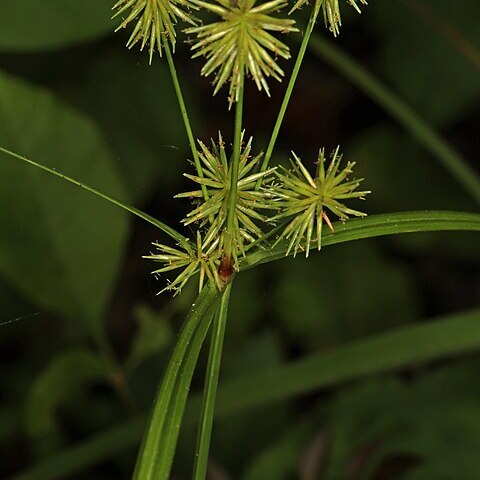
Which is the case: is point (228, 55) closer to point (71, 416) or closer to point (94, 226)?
point (94, 226)

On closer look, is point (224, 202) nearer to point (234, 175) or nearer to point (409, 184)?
point (234, 175)

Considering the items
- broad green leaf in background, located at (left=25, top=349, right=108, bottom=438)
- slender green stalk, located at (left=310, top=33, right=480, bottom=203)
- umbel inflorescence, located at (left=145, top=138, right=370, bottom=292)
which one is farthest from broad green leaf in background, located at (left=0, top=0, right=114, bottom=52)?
umbel inflorescence, located at (left=145, top=138, right=370, bottom=292)

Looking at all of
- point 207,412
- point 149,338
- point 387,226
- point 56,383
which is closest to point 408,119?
point 149,338

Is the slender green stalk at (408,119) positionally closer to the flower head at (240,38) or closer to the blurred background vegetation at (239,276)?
the blurred background vegetation at (239,276)

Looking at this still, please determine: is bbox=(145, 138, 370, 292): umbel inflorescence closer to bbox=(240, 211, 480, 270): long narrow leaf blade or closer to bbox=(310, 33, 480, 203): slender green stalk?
bbox=(240, 211, 480, 270): long narrow leaf blade

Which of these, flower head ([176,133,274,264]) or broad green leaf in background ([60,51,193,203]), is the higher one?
broad green leaf in background ([60,51,193,203])


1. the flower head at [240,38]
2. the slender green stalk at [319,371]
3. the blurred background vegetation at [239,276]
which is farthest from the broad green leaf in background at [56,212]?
the flower head at [240,38]
